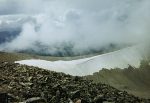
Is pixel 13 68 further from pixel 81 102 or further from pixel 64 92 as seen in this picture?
pixel 81 102

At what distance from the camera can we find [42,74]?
219 feet

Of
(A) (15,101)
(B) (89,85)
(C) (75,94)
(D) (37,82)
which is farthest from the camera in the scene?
(B) (89,85)

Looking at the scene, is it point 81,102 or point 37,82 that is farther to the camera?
point 37,82

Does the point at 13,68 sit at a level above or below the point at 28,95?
above

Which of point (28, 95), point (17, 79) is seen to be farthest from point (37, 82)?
point (28, 95)

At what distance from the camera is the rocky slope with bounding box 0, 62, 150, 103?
5188 centimetres

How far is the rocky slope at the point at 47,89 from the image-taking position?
51875 mm

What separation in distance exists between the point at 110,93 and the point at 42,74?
38.0 ft

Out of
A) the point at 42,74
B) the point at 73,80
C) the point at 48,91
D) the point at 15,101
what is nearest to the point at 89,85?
the point at 73,80

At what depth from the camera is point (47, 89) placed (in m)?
56.0

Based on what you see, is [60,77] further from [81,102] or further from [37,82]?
[81,102]

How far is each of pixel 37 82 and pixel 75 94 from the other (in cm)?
728

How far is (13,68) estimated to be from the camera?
6894 centimetres

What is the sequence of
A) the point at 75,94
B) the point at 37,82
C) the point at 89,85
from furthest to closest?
the point at 89,85, the point at 37,82, the point at 75,94
